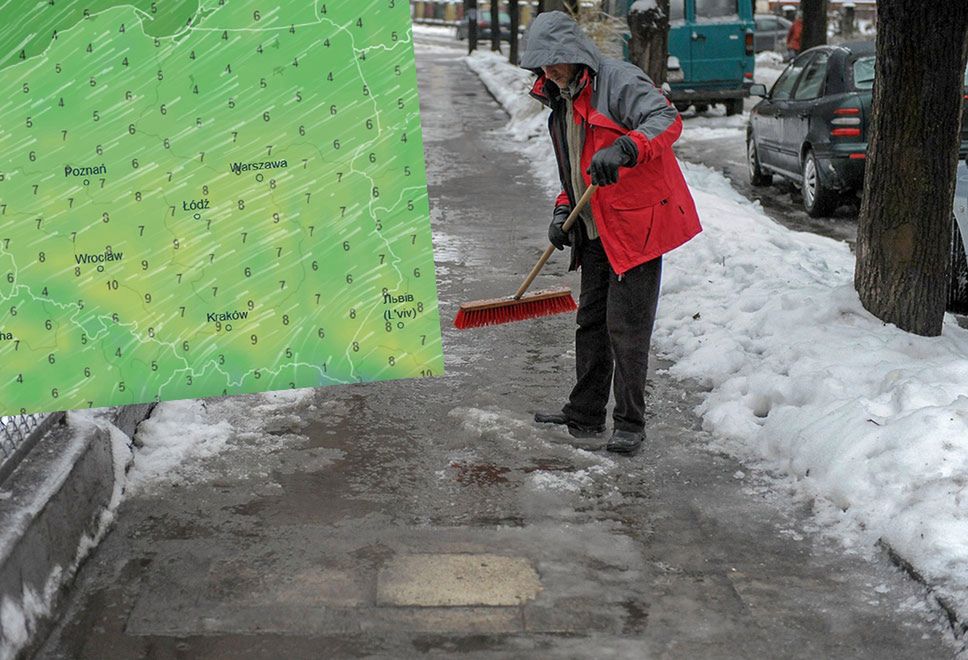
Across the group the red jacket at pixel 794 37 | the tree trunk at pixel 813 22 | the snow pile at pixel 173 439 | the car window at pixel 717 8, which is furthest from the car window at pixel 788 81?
the red jacket at pixel 794 37

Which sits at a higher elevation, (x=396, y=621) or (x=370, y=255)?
(x=370, y=255)

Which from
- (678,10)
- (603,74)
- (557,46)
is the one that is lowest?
(678,10)

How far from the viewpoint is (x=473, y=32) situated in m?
46.3

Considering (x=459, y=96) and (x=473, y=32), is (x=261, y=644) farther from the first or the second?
(x=473, y=32)

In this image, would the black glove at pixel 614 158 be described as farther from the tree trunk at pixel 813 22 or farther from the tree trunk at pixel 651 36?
the tree trunk at pixel 813 22

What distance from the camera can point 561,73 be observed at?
5.23m

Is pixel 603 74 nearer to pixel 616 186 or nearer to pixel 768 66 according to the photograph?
pixel 616 186

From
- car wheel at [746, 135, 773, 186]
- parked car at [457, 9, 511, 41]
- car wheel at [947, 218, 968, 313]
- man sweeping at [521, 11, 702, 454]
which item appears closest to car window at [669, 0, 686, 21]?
car wheel at [746, 135, 773, 186]

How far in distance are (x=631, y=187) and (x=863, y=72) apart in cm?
798

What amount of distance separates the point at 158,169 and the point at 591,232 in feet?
6.69

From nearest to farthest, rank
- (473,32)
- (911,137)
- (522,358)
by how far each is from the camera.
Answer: (911,137)
(522,358)
(473,32)

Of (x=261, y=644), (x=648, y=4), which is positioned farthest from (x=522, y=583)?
(x=648, y=4)

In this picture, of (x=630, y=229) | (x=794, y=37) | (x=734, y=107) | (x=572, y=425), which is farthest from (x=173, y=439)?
(x=794, y=37)

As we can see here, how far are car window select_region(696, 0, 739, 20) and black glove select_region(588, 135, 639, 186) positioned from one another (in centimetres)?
1733
